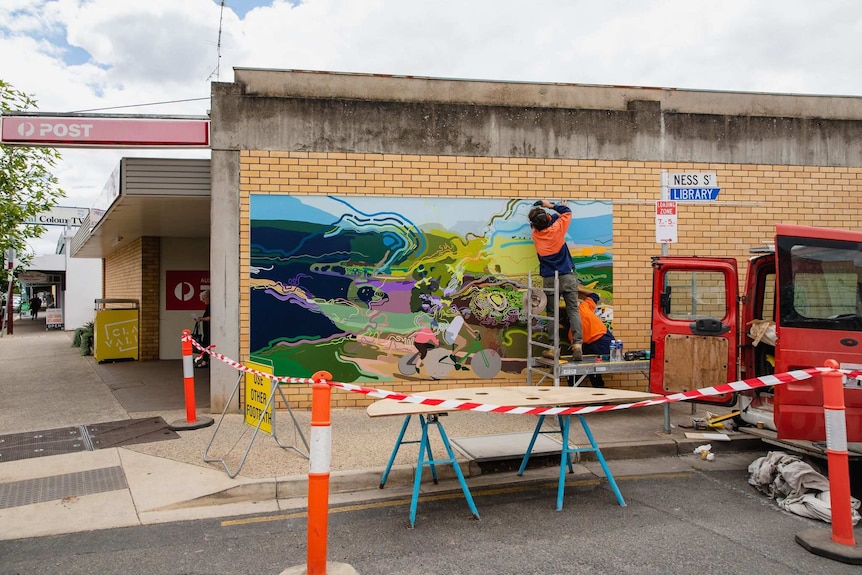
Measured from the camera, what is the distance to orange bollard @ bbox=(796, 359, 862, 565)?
4.28 meters

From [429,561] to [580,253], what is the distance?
5958mm

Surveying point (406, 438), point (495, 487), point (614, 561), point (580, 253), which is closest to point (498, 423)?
point (406, 438)

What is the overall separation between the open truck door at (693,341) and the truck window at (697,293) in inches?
77.3

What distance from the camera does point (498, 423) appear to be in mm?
7746

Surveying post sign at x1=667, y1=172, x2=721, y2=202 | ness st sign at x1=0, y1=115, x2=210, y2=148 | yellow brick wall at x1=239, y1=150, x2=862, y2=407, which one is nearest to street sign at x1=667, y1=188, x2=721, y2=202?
post sign at x1=667, y1=172, x2=721, y2=202

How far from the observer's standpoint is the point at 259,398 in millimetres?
6188

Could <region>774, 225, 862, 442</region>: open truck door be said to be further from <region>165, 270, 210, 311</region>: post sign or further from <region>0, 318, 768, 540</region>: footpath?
<region>165, 270, 210, 311</region>: post sign

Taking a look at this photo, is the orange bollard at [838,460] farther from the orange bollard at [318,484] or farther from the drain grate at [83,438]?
the drain grate at [83,438]

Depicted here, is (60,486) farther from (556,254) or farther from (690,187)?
(690,187)

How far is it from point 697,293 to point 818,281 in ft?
12.7

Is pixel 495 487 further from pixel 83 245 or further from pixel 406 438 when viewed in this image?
pixel 83 245

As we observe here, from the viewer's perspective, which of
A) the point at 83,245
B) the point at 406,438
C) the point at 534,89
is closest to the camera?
the point at 406,438

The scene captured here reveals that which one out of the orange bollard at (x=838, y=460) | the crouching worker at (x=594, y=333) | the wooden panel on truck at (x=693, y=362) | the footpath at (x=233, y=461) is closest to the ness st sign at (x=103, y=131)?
the footpath at (x=233, y=461)

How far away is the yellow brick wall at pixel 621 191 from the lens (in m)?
8.51
